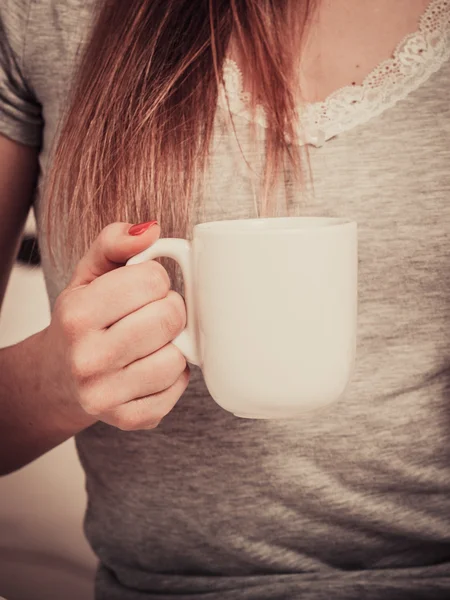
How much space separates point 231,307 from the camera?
18.8 inches

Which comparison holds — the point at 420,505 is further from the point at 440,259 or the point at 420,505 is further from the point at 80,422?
the point at 80,422

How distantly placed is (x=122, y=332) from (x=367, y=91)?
1.28ft

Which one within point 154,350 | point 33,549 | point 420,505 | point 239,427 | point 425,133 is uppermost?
point 425,133

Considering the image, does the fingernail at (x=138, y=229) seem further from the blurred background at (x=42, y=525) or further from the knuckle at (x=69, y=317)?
the blurred background at (x=42, y=525)

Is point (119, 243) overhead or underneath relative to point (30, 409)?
overhead

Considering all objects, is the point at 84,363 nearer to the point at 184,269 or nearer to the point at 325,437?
the point at 184,269

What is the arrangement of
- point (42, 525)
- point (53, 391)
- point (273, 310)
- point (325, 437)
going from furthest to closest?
point (42, 525)
point (325, 437)
point (53, 391)
point (273, 310)

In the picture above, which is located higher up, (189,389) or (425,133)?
(425,133)

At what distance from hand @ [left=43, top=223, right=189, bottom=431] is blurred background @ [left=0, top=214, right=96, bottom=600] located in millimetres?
584

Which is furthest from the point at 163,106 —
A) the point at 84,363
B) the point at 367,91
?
the point at 84,363

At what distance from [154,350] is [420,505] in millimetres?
442

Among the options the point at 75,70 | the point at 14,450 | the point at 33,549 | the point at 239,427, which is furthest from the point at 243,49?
the point at 33,549

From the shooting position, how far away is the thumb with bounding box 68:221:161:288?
0.50 metres

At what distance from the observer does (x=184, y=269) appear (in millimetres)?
515
